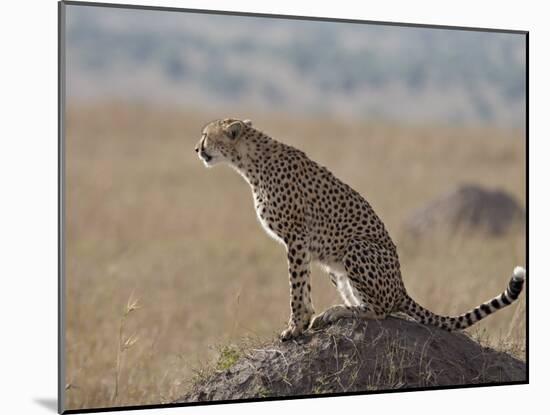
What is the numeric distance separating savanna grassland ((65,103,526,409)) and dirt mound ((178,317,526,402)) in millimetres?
438

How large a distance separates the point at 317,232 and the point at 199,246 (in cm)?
723

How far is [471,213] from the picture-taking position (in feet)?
43.5

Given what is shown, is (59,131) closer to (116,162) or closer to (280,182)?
(280,182)

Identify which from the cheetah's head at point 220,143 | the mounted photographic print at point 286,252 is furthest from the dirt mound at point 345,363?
the cheetah's head at point 220,143

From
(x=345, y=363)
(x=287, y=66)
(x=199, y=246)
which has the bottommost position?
(x=345, y=363)

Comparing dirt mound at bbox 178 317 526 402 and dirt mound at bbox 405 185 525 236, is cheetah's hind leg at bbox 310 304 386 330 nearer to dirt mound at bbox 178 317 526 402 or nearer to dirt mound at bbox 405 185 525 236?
dirt mound at bbox 178 317 526 402

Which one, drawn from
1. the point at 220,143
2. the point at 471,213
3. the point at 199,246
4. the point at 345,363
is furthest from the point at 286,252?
the point at 471,213

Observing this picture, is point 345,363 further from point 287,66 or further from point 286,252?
point 287,66

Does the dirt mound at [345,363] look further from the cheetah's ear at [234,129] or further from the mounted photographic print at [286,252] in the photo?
the cheetah's ear at [234,129]

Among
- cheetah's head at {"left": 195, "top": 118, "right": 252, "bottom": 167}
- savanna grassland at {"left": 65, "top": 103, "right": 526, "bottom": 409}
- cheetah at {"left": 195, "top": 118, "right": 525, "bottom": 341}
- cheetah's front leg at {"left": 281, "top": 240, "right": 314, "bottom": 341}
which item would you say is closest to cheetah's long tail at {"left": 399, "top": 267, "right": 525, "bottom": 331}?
cheetah at {"left": 195, "top": 118, "right": 525, "bottom": 341}

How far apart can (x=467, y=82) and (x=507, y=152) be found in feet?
66.5

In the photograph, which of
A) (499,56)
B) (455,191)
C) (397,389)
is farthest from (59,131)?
(499,56)

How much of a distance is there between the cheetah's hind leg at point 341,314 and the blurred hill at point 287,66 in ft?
84.0

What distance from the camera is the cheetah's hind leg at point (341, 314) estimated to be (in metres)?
6.22
